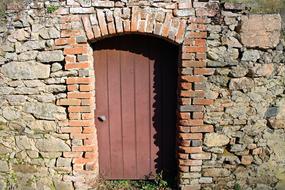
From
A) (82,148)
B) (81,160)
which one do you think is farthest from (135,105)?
(81,160)

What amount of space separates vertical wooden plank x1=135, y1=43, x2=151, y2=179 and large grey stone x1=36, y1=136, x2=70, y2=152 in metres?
0.97

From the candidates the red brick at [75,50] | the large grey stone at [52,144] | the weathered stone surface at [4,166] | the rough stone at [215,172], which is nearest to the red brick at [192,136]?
the rough stone at [215,172]

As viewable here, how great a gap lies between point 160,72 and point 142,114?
0.61m

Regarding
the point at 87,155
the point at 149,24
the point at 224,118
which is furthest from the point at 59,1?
the point at 224,118

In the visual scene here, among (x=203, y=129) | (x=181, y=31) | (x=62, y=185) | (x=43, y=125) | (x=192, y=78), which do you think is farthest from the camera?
(x=62, y=185)

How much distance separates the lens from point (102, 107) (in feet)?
14.7

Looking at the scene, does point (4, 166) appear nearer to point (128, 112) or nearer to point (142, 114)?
point (128, 112)

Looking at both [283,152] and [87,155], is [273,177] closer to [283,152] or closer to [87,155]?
[283,152]

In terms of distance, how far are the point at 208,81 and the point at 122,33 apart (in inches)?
47.3

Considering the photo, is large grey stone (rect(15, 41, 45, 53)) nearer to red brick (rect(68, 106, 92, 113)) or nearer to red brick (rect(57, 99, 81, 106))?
red brick (rect(57, 99, 81, 106))

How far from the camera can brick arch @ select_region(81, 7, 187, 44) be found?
397 cm

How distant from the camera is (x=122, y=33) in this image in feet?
13.4

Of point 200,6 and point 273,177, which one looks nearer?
point 200,6

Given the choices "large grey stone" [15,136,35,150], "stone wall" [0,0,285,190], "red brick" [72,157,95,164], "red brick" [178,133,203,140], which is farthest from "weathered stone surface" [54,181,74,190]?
"red brick" [178,133,203,140]
